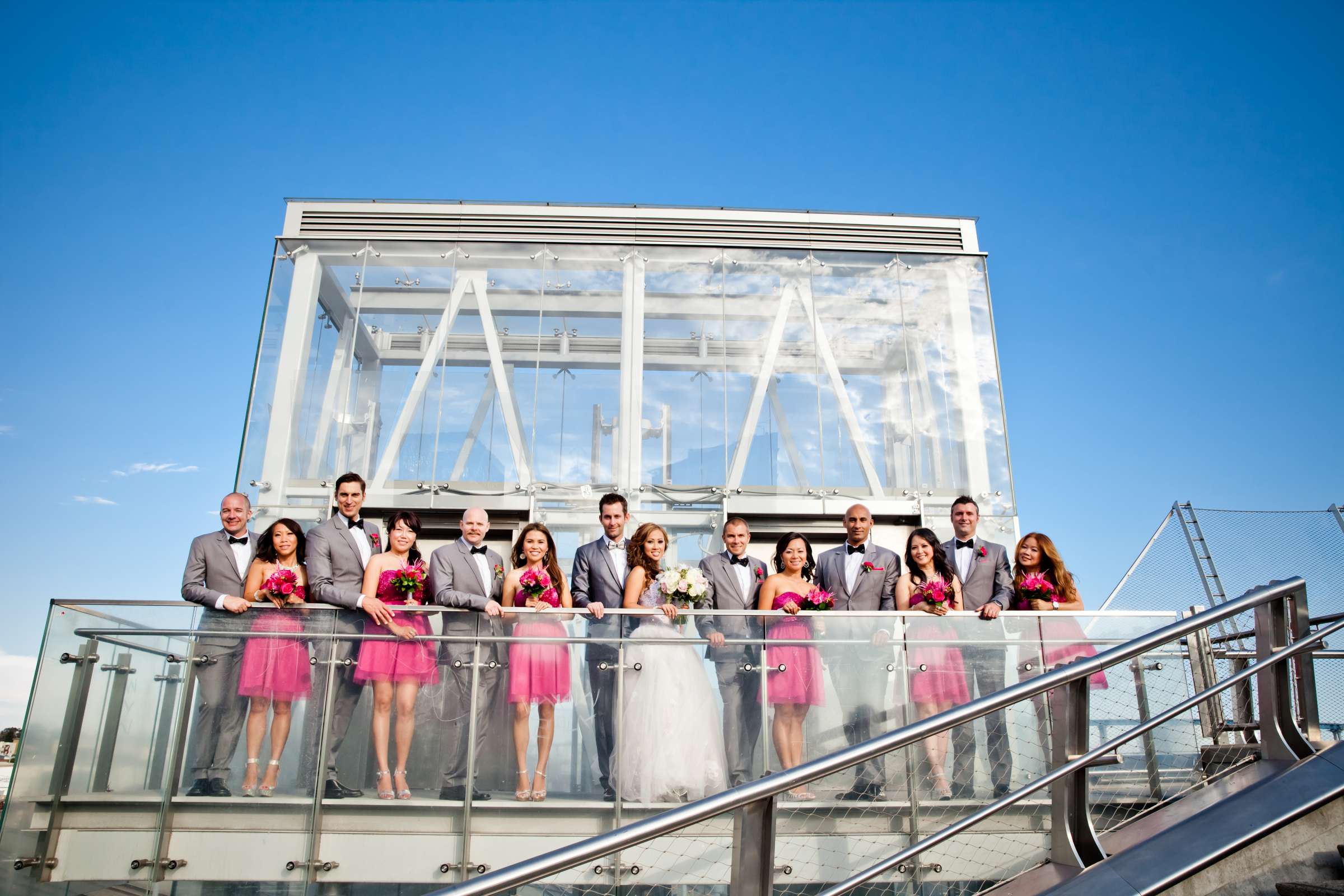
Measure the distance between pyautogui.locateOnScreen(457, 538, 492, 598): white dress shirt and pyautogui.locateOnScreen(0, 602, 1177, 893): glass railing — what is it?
0.72 metres

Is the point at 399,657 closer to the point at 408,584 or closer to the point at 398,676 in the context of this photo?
the point at 398,676

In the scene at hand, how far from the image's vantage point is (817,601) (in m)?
6.38

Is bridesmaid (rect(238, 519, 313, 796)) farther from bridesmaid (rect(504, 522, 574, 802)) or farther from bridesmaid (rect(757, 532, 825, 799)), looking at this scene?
bridesmaid (rect(757, 532, 825, 799))

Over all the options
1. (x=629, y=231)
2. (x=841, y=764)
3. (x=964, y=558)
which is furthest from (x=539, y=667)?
(x=629, y=231)

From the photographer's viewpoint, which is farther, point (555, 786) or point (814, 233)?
point (814, 233)

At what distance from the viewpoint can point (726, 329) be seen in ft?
35.4

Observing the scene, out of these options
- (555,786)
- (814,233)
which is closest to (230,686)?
(555,786)

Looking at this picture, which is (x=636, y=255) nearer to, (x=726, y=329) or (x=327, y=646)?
(x=726, y=329)

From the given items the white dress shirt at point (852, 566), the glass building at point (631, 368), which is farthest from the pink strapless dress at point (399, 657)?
the glass building at point (631, 368)

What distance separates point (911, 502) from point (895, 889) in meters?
5.21

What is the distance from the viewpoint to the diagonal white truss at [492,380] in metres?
10.1

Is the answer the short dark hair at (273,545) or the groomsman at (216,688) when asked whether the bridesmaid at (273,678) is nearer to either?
the groomsman at (216,688)

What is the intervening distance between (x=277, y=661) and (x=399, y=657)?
763mm

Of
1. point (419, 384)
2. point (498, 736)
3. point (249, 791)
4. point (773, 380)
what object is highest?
point (773, 380)
